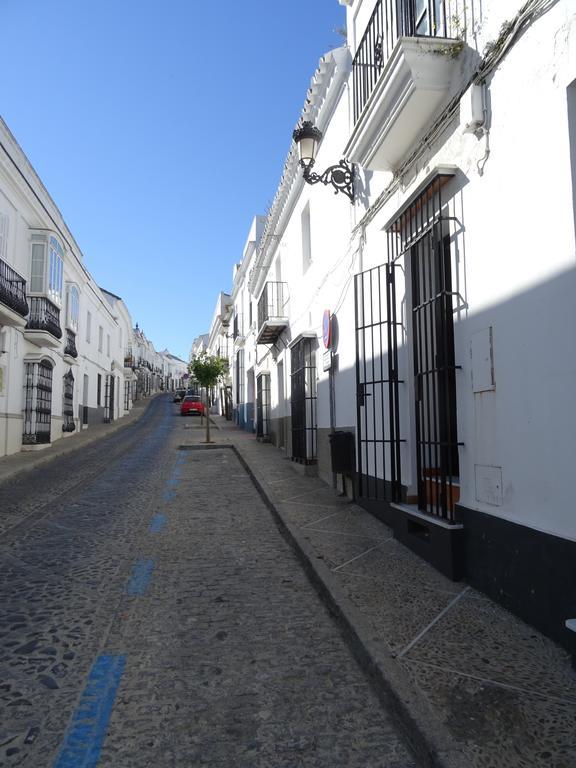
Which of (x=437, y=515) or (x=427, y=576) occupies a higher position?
(x=437, y=515)

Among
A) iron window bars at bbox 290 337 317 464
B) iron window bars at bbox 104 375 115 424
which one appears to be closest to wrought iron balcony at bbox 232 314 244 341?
iron window bars at bbox 104 375 115 424

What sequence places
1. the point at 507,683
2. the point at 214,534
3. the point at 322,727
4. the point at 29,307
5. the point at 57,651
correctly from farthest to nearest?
the point at 29,307 → the point at 214,534 → the point at 57,651 → the point at 507,683 → the point at 322,727

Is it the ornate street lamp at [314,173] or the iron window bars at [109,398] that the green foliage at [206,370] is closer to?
the iron window bars at [109,398]

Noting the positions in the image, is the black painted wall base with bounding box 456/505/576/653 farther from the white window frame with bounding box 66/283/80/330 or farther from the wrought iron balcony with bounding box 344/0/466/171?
the white window frame with bounding box 66/283/80/330

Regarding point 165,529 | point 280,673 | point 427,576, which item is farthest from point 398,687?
point 165,529

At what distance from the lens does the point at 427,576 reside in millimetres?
4203

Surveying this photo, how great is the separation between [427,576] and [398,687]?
1719mm

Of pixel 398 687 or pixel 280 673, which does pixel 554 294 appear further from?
pixel 280 673

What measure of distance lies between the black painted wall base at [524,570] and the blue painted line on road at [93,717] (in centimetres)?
228

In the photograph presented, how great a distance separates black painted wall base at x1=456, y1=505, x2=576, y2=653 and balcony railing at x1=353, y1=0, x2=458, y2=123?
148 inches

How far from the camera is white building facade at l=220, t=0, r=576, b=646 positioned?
3.07 metres

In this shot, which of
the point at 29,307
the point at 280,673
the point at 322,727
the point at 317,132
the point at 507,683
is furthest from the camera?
the point at 29,307

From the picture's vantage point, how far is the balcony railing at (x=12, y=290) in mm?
12156

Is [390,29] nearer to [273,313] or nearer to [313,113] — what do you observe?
[313,113]
